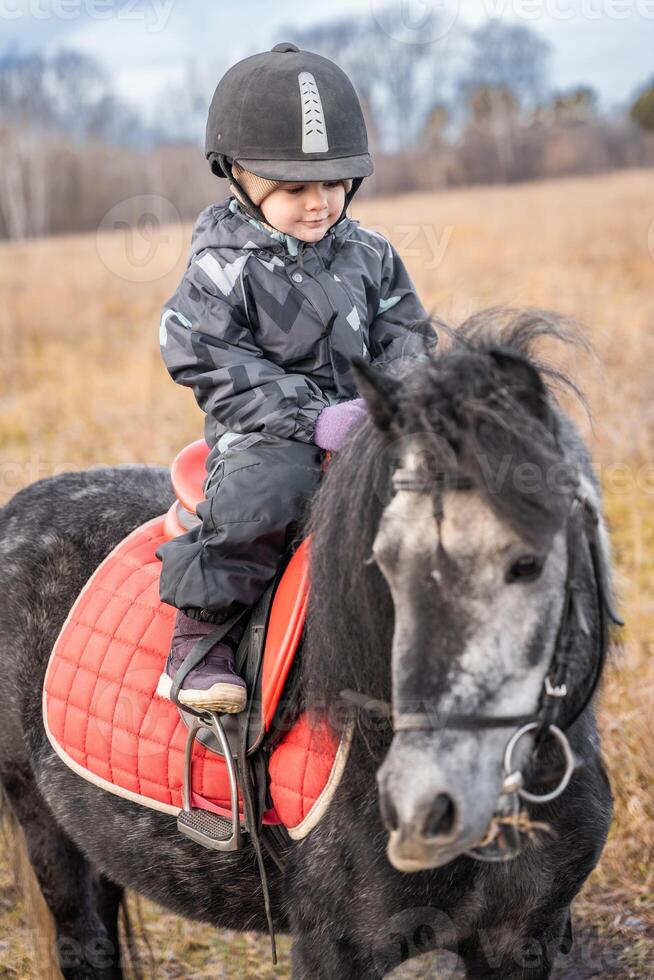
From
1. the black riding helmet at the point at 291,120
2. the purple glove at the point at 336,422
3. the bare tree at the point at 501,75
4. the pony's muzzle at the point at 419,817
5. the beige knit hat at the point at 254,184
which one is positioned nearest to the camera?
the pony's muzzle at the point at 419,817

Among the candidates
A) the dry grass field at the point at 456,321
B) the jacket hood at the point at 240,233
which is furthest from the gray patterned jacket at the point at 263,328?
the dry grass field at the point at 456,321

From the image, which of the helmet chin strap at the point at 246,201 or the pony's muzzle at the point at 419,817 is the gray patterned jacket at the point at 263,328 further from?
the pony's muzzle at the point at 419,817

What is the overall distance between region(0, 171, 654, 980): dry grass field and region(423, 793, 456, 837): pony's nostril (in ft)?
2.84

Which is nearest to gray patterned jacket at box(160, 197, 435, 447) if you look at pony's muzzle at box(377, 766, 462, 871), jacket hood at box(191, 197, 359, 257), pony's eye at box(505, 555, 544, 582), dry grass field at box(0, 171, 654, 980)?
jacket hood at box(191, 197, 359, 257)

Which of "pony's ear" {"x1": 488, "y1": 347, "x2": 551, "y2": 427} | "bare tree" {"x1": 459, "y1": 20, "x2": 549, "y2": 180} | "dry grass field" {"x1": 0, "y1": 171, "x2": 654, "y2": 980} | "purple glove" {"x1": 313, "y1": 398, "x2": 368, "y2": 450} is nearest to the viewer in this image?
"pony's ear" {"x1": 488, "y1": 347, "x2": 551, "y2": 427}

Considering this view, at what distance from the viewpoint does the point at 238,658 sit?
2447 mm

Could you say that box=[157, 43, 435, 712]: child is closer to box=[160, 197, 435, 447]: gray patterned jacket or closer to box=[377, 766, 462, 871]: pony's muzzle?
box=[160, 197, 435, 447]: gray patterned jacket

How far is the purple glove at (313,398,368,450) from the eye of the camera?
226cm

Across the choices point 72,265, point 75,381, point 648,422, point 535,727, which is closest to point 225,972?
point 535,727

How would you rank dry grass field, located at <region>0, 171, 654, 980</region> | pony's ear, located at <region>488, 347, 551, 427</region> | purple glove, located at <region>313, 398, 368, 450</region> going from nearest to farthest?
pony's ear, located at <region>488, 347, 551, 427</region>, purple glove, located at <region>313, 398, 368, 450</region>, dry grass field, located at <region>0, 171, 654, 980</region>

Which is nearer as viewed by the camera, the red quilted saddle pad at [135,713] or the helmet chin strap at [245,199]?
the red quilted saddle pad at [135,713]

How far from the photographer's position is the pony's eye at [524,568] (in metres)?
1.68

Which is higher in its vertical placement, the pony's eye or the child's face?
the child's face

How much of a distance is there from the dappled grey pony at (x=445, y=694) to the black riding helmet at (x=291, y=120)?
2.24ft
